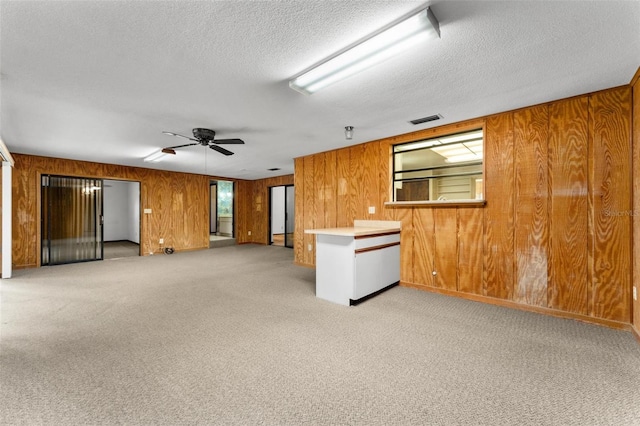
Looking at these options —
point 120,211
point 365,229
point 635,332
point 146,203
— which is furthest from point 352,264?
point 120,211

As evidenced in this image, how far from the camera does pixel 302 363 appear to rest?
2.14 metres

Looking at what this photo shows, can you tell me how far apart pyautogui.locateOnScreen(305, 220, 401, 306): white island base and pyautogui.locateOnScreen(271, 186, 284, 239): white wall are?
6856mm

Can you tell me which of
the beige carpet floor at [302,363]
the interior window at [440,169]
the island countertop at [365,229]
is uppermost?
the interior window at [440,169]

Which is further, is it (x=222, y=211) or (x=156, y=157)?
(x=222, y=211)

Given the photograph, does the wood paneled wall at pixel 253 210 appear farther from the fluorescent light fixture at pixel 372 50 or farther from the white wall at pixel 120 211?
the fluorescent light fixture at pixel 372 50

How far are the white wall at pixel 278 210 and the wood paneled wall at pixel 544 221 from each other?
6.80 meters

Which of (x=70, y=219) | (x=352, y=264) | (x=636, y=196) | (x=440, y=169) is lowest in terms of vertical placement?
(x=352, y=264)

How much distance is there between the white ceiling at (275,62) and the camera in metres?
1.75

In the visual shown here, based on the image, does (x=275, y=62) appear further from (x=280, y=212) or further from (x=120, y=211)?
(x=120, y=211)

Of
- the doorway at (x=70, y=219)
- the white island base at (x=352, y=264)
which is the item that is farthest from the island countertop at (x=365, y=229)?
the doorway at (x=70, y=219)

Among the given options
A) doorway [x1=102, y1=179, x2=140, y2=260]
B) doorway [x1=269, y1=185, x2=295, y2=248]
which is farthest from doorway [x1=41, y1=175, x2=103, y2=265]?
doorway [x1=269, y1=185, x2=295, y2=248]

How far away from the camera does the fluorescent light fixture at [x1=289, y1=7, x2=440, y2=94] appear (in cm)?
178

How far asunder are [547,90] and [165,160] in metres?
7.21

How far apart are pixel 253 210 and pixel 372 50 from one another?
8.99 metres
